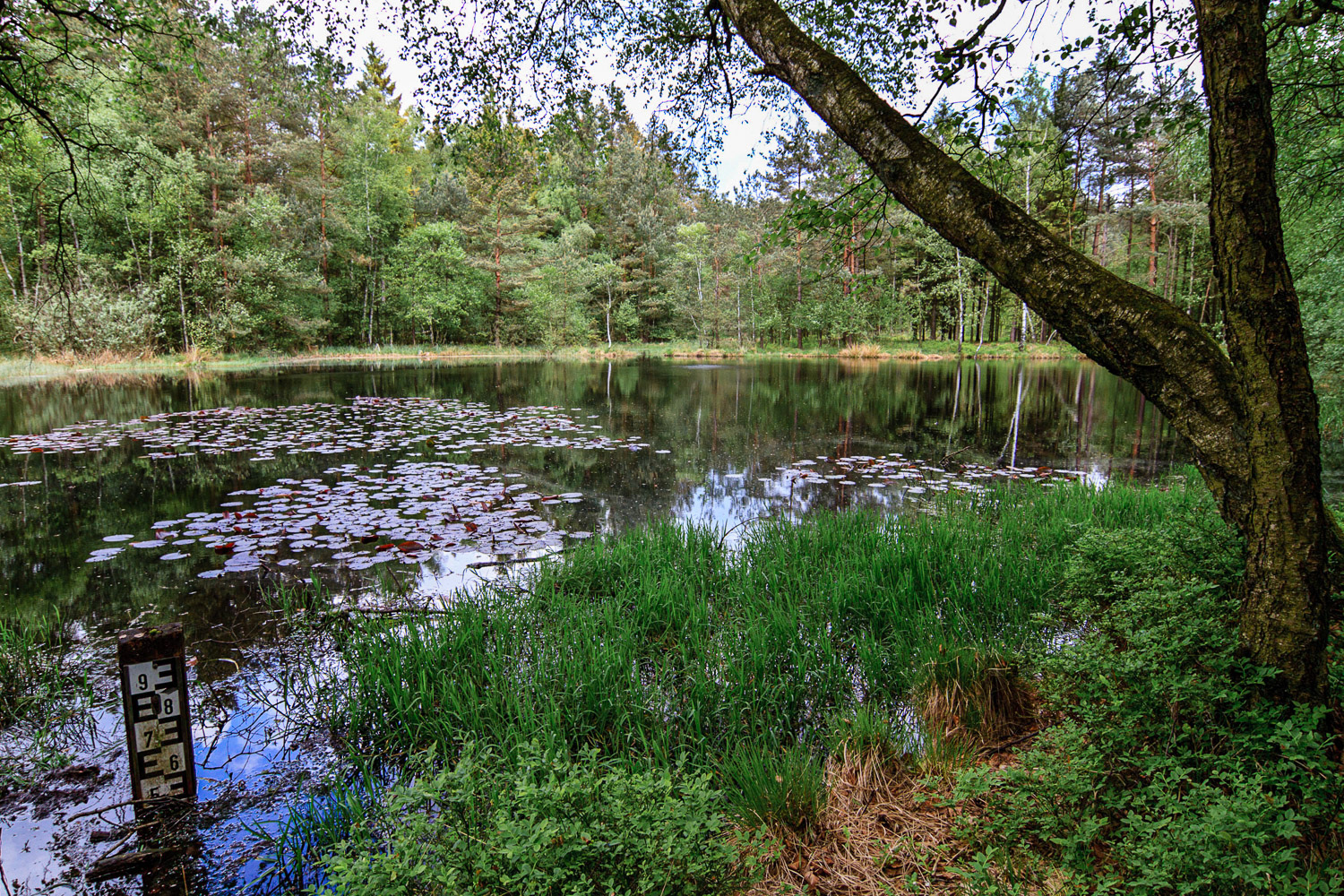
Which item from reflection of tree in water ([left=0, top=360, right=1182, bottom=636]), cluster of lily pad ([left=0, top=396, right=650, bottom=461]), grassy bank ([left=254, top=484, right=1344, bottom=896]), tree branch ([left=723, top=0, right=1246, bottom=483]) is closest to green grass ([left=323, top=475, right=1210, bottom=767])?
grassy bank ([left=254, top=484, right=1344, bottom=896])

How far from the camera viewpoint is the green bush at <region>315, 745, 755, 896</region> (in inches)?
58.7

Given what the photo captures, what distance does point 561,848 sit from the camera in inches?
60.6

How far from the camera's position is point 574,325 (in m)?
40.8

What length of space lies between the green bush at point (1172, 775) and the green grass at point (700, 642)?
806mm

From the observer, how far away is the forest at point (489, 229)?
6039 mm

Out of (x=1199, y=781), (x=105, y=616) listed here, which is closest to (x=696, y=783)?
(x=1199, y=781)

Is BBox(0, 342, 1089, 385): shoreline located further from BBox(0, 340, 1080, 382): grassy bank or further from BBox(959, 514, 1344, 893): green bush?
BBox(959, 514, 1344, 893): green bush

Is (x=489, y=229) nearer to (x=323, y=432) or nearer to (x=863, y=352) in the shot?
(x=863, y=352)

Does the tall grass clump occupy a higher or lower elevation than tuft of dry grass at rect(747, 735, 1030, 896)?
lower

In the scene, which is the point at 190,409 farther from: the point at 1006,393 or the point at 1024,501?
the point at 1006,393

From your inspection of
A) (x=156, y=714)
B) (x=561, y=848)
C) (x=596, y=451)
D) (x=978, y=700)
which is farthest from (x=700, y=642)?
(x=596, y=451)

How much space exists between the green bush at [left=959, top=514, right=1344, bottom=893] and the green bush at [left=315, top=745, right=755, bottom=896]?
722mm

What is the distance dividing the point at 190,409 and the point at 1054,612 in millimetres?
16901

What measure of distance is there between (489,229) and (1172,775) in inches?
1670
